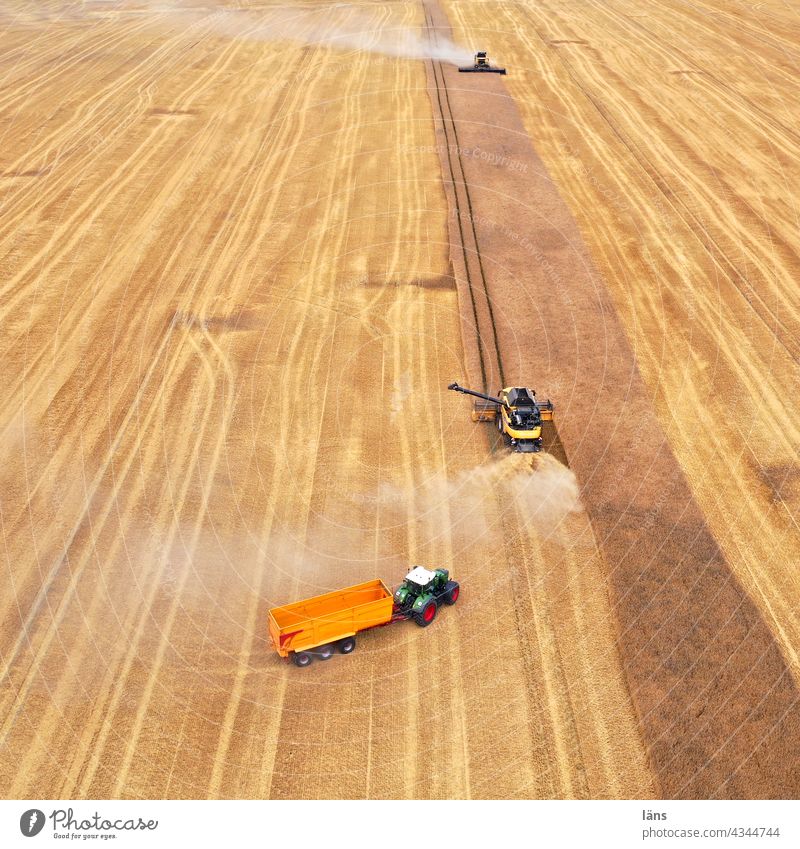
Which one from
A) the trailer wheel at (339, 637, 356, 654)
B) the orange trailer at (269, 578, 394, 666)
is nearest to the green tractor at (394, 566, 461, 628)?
the orange trailer at (269, 578, 394, 666)

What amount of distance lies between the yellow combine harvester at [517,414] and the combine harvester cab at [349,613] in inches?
304

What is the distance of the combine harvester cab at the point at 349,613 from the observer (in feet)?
76.5

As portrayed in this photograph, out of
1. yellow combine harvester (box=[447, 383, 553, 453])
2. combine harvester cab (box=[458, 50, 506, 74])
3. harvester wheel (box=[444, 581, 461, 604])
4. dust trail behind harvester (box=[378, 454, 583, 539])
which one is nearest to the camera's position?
harvester wheel (box=[444, 581, 461, 604])

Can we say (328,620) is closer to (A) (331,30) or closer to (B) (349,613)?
(B) (349,613)

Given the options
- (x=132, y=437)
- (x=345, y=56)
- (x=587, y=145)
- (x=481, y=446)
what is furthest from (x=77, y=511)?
(x=345, y=56)

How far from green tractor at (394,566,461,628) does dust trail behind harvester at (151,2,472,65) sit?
59.0 meters

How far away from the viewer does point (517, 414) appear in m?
32.2

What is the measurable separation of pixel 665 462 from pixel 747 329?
1135 centimetres

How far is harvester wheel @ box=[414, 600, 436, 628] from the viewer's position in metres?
24.9

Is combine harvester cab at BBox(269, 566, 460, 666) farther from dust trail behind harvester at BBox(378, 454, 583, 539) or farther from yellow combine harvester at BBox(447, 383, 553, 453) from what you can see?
yellow combine harvester at BBox(447, 383, 553, 453)

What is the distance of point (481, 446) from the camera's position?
32844mm

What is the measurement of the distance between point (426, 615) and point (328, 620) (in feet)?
9.76

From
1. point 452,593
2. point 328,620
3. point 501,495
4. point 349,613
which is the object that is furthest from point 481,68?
point 328,620
